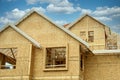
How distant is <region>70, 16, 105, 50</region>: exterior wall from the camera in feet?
112

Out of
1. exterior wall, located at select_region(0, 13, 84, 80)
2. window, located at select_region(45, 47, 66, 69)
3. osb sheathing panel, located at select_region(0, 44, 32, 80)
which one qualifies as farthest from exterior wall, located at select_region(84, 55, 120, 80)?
osb sheathing panel, located at select_region(0, 44, 32, 80)

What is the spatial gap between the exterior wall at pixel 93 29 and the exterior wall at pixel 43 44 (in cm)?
932

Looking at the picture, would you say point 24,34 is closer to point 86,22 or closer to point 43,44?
point 43,44

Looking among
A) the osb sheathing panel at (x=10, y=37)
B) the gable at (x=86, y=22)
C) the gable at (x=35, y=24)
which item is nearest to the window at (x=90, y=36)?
the gable at (x=86, y=22)

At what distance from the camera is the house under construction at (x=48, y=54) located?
79.7 feet

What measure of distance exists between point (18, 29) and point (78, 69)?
262 inches

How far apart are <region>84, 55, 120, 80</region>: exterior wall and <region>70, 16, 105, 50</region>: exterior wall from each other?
6838mm

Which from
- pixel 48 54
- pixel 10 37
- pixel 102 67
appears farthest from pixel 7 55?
pixel 102 67

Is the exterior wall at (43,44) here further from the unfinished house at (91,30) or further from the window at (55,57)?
the unfinished house at (91,30)

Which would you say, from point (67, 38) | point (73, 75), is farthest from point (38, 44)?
point (73, 75)

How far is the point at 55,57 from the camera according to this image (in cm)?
2788

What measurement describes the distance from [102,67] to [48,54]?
5.32 metres

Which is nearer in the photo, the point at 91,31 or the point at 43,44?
the point at 43,44

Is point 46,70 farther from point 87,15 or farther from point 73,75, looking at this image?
point 87,15
